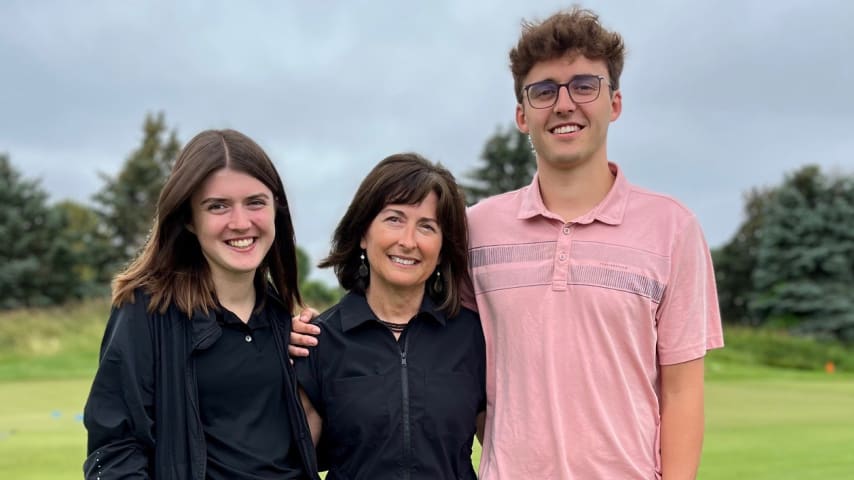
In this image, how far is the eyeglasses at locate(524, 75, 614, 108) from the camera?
3012 mm

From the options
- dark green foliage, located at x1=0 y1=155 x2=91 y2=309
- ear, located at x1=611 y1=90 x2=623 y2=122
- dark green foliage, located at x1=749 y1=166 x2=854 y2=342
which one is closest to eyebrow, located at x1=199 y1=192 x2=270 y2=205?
ear, located at x1=611 y1=90 x2=623 y2=122

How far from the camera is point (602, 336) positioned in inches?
113

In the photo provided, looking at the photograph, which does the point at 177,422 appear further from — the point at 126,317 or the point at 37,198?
the point at 37,198

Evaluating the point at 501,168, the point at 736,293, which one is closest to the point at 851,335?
the point at 736,293

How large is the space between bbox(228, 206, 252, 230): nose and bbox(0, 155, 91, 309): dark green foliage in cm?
3401

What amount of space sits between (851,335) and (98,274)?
29620 millimetres

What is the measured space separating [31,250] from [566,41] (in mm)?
36315

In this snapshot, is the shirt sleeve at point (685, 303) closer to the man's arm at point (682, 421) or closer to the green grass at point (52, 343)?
the man's arm at point (682, 421)

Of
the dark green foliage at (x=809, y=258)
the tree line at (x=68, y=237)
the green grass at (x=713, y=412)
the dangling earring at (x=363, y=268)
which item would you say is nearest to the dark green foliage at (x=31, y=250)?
the tree line at (x=68, y=237)

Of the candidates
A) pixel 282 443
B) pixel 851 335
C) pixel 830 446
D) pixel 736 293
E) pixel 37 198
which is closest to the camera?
pixel 282 443

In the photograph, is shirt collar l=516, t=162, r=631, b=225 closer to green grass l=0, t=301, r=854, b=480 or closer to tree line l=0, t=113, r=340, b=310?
green grass l=0, t=301, r=854, b=480

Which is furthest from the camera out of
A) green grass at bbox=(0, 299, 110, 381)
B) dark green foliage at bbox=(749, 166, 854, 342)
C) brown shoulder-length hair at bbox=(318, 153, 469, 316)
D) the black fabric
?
dark green foliage at bbox=(749, 166, 854, 342)

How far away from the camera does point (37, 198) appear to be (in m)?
36.3

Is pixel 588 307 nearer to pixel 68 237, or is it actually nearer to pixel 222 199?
pixel 222 199
